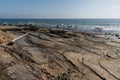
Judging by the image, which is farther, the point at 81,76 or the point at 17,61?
the point at 17,61

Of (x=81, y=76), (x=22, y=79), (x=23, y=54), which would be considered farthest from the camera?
(x=23, y=54)

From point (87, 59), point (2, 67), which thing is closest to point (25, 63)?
point (2, 67)

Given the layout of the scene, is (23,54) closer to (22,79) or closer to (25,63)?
(25,63)

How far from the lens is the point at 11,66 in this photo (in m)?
10.3

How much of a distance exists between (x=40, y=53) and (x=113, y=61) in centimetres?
485

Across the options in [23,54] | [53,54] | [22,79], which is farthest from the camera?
[53,54]

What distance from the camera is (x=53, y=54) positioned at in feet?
45.2

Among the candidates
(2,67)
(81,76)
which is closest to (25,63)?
(2,67)

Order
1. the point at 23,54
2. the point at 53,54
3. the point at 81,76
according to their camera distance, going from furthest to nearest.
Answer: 1. the point at 53,54
2. the point at 23,54
3. the point at 81,76

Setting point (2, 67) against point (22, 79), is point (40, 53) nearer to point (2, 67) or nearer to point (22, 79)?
point (2, 67)

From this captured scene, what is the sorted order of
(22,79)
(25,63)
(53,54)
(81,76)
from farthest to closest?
(53,54) < (25,63) < (81,76) < (22,79)

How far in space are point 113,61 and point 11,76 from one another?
7184mm

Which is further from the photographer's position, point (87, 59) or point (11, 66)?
point (87, 59)

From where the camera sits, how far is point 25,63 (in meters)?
11.0
